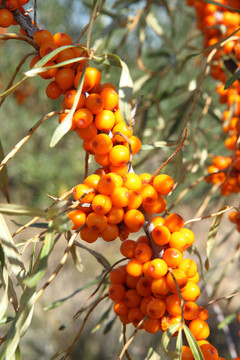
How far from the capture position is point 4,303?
0.40m

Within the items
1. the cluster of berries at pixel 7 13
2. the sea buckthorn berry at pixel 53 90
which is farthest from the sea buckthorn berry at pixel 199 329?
the cluster of berries at pixel 7 13

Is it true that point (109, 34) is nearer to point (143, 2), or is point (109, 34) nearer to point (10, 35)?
point (143, 2)

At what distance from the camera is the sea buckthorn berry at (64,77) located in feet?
1.39

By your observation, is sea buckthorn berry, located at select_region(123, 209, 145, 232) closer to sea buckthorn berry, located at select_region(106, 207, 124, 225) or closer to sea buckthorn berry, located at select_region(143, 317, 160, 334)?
sea buckthorn berry, located at select_region(106, 207, 124, 225)

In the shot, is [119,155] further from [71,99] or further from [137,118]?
[137,118]

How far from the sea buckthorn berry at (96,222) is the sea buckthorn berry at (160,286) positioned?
3.5 inches

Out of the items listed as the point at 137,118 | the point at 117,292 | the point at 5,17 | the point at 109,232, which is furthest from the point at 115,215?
the point at 137,118

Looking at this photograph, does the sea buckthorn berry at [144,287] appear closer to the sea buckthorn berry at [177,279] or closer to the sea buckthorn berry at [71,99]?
the sea buckthorn berry at [177,279]

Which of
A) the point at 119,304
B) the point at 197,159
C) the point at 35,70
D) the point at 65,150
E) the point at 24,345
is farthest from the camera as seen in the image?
the point at 65,150

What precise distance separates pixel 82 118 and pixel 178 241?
0.58 ft

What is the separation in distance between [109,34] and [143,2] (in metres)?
0.24

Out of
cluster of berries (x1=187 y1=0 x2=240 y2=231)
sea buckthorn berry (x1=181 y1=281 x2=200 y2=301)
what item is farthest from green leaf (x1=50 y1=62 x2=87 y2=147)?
cluster of berries (x1=187 y1=0 x2=240 y2=231)

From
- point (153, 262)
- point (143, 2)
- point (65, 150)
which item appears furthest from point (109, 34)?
point (65, 150)

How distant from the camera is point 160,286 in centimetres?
42
